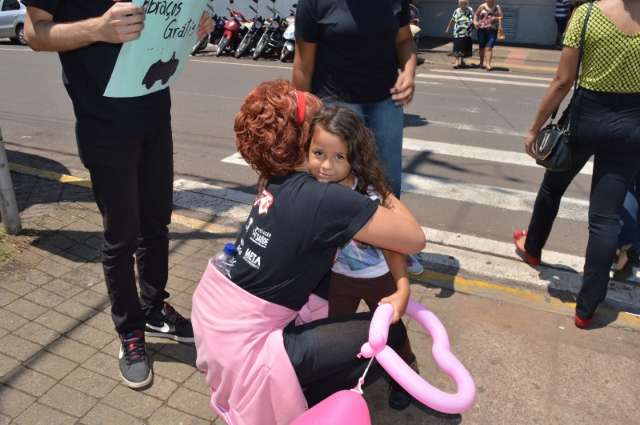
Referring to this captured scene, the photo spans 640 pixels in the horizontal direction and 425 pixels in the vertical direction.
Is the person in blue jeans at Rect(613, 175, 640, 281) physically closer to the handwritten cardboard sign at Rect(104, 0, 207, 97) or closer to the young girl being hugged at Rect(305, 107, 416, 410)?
the young girl being hugged at Rect(305, 107, 416, 410)

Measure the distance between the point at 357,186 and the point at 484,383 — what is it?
4.12 ft

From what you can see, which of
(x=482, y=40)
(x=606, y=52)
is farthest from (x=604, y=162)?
(x=482, y=40)

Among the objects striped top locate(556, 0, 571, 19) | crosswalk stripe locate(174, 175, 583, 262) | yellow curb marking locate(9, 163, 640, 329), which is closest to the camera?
yellow curb marking locate(9, 163, 640, 329)

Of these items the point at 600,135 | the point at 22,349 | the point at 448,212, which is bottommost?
the point at 448,212

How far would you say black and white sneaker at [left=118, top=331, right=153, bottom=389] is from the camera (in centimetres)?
270

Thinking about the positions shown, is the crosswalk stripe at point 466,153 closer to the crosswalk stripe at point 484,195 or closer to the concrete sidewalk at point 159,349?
the crosswalk stripe at point 484,195

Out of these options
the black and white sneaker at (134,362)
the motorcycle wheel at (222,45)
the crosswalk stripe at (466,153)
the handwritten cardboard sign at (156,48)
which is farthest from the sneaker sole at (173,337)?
the motorcycle wheel at (222,45)

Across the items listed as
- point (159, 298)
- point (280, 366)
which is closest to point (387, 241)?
point (280, 366)

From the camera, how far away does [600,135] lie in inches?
117

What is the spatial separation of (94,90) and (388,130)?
1.73 m

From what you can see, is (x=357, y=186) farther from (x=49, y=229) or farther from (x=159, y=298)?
(x=49, y=229)

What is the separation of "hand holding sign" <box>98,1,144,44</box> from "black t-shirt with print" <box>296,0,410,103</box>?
1.23 m

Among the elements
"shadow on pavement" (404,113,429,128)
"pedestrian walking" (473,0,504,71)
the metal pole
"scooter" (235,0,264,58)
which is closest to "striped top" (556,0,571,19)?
"pedestrian walking" (473,0,504,71)

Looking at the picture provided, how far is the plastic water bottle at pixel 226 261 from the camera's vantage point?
7.15 ft
